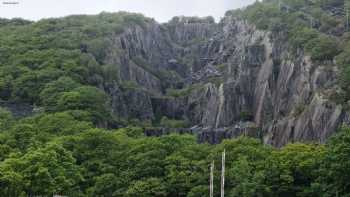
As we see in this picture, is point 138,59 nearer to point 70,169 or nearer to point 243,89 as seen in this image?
point 243,89

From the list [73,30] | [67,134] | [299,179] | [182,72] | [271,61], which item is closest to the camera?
[299,179]

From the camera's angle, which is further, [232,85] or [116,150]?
[232,85]

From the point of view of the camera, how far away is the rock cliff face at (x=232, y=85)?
10250 cm

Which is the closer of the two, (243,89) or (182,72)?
(243,89)

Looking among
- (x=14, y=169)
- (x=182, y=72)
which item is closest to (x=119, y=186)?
(x=14, y=169)

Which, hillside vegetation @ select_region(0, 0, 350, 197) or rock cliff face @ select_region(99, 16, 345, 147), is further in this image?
rock cliff face @ select_region(99, 16, 345, 147)

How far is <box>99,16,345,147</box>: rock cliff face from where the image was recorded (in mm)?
102500

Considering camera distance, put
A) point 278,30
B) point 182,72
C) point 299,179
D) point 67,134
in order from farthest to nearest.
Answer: point 182,72 → point 278,30 → point 67,134 → point 299,179

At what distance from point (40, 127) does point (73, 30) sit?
6587 cm

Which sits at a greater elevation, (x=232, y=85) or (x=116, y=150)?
(x=232, y=85)

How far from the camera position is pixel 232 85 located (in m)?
127

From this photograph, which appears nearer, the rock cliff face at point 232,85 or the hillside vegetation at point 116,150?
the hillside vegetation at point 116,150

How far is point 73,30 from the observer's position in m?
157

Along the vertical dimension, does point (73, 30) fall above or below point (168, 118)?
above
